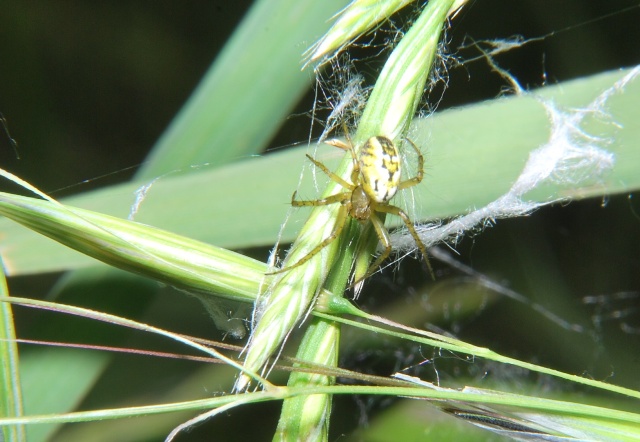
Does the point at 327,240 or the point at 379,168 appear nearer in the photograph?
the point at 327,240

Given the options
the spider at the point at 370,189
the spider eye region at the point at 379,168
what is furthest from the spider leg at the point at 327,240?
the spider eye region at the point at 379,168

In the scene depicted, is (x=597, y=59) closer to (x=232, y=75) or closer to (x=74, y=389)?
(x=232, y=75)

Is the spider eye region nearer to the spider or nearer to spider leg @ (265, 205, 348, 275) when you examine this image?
the spider

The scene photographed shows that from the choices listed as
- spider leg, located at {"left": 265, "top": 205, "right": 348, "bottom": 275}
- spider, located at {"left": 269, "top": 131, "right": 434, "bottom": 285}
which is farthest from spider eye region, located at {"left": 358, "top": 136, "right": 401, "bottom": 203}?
spider leg, located at {"left": 265, "top": 205, "right": 348, "bottom": 275}

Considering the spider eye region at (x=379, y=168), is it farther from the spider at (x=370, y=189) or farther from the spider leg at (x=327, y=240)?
the spider leg at (x=327, y=240)

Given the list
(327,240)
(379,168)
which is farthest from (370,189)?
(327,240)

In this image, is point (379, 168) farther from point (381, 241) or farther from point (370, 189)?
point (381, 241)

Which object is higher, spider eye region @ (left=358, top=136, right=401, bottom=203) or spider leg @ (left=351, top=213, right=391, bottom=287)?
spider eye region @ (left=358, top=136, right=401, bottom=203)
